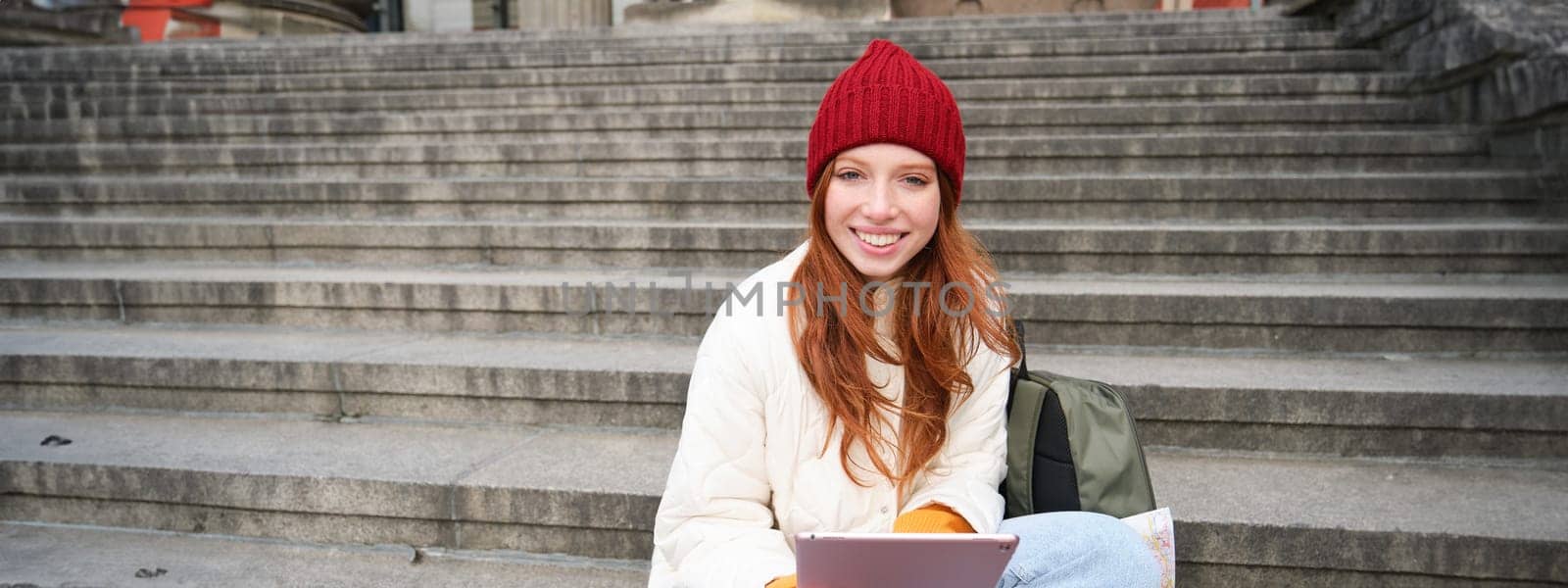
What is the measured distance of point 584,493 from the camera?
7.29ft

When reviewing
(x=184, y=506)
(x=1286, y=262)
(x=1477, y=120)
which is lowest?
(x=184, y=506)

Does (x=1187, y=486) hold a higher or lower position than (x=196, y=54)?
lower

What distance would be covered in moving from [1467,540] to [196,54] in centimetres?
798

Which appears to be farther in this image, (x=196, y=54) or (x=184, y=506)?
(x=196, y=54)

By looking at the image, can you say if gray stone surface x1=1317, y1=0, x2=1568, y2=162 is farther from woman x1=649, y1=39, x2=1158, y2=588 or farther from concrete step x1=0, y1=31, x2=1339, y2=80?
woman x1=649, y1=39, x2=1158, y2=588

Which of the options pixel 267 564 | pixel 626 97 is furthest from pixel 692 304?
pixel 626 97

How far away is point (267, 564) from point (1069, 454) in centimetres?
210

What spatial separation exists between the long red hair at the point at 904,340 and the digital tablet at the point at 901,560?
0.33m

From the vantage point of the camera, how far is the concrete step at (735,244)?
3.25 m

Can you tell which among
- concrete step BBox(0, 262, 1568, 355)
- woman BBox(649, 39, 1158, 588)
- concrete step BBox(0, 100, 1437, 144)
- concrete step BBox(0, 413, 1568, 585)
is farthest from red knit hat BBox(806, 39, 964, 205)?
concrete step BBox(0, 100, 1437, 144)

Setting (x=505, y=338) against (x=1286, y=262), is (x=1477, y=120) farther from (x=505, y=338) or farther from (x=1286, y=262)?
(x=505, y=338)

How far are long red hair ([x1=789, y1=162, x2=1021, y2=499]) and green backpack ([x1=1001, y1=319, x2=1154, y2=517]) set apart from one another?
6.1 inches

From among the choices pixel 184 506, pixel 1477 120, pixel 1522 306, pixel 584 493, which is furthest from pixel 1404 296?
pixel 184 506

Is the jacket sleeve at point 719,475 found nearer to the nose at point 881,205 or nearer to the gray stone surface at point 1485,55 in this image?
the nose at point 881,205
